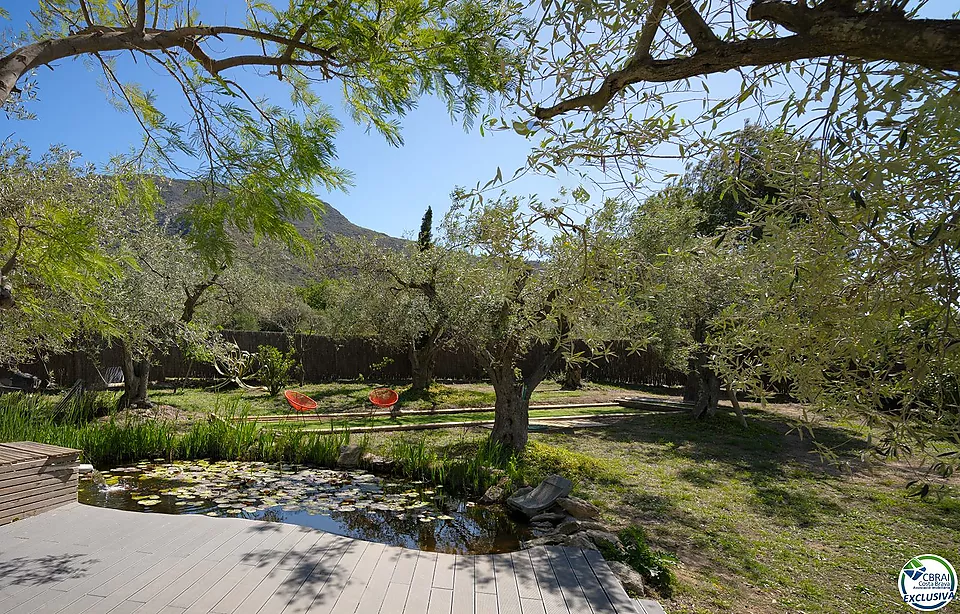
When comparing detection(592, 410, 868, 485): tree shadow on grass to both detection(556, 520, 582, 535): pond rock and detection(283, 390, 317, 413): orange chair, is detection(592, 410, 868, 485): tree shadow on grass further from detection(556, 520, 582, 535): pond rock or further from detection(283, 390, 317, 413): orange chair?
detection(283, 390, 317, 413): orange chair

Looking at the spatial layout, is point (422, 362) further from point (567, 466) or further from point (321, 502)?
point (321, 502)

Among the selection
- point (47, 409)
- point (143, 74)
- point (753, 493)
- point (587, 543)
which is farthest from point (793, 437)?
point (47, 409)

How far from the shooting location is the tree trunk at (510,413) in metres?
7.14

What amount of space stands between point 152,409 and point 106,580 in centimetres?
762

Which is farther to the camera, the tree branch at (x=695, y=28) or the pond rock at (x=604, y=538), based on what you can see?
the pond rock at (x=604, y=538)

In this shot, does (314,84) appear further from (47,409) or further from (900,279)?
(47,409)

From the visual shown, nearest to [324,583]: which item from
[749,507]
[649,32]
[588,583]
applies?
[588,583]

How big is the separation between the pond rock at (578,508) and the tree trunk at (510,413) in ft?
8.02

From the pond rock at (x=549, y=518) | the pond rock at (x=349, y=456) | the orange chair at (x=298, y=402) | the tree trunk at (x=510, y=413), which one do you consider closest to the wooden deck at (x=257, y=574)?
the pond rock at (x=549, y=518)

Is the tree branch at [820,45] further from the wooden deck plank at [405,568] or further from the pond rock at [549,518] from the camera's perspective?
the pond rock at [549,518]

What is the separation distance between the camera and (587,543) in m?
3.83

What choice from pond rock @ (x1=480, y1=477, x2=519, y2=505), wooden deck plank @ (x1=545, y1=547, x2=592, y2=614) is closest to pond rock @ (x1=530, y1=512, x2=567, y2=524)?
pond rock @ (x1=480, y1=477, x2=519, y2=505)

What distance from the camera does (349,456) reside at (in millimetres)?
6387

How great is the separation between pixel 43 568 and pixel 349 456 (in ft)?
11.6
